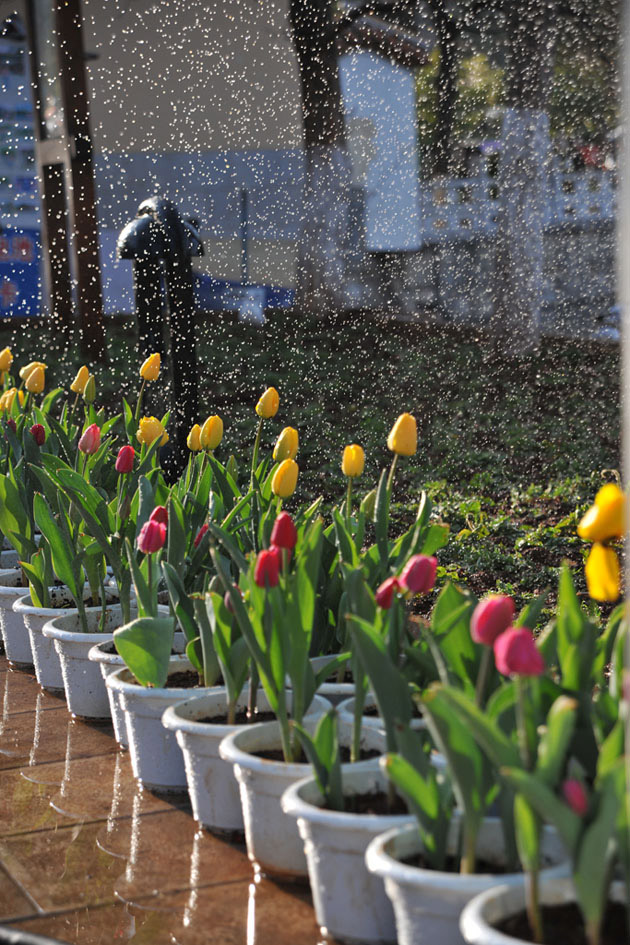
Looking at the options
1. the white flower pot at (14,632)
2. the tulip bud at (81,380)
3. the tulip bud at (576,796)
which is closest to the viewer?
the tulip bud at (576,796)

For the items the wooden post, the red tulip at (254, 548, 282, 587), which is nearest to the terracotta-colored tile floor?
the red tulip at (254, 548, 282, 587)

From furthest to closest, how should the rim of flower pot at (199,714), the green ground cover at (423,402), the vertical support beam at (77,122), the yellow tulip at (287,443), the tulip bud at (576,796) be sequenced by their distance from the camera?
the vertical support beam at (77,122) < the green ground cover at (423,402) < the yellow tulip at (287,443) < the rim of flower pot at (199,714) < the tulip bud at (576,796)

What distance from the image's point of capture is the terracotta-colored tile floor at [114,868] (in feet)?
4.46

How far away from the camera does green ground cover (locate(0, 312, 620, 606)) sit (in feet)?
14.5

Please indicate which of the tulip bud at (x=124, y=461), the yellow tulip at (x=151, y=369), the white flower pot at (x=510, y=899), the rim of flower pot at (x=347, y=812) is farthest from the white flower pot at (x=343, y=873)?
the yellow tulip at (x=151, y=369)

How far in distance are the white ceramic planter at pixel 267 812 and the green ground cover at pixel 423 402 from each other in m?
2.37

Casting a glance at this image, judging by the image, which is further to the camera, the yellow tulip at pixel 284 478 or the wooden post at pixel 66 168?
the wooden post at pixel 66 168

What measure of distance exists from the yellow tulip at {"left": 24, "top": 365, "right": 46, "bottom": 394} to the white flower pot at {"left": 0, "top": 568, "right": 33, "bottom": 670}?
464mm

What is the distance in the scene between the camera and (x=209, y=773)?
1.58 metres

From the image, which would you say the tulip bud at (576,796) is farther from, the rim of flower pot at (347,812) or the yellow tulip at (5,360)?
the yellow tulip at (5,360)

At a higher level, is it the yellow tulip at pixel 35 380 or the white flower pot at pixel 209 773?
the yellow tulip at pixel 35 380

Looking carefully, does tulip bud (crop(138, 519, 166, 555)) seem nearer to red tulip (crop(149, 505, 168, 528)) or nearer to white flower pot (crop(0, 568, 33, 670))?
red tulip (crop(149, 505, 168, 528))

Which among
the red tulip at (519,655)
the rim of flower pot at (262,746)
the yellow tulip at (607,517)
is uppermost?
the yellow tulip at (607,517)

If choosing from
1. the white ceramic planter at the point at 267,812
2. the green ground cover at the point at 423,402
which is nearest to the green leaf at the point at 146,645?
the white ceramic planter at the point at 267,812
